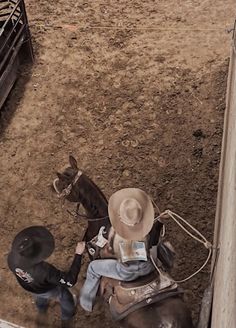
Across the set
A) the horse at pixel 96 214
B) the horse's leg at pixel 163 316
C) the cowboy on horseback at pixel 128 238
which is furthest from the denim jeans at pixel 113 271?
the horse's leg at pixel 163 316

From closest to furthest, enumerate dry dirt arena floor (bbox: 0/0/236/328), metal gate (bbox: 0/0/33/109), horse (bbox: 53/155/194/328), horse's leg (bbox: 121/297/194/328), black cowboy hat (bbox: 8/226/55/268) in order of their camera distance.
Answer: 1. horse's leg (bbox: 121/297/194/328)
2. horse (bbox: 53/155/194/328)
3. black cowboy hat (bbox: 8/226/55/268)
4. dry dirt arena floor (bbox: 0/0/236/328)
5. metal gate (bbox: 0/0/33/109)

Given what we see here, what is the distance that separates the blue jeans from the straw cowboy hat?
36.8 inches

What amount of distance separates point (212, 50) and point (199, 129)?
1.50 m

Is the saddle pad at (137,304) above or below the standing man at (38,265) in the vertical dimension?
below

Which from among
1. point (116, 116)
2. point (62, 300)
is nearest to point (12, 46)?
point (116, 116)

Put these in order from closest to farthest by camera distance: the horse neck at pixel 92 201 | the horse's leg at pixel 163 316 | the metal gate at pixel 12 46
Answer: the horse's leg at pixel 163 316
the horse neck at pixel 92 201
the metal gate at pixel 12 46

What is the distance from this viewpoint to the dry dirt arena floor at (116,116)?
5.61 meters

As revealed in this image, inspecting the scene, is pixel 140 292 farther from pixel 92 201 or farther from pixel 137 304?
pixel 92 201

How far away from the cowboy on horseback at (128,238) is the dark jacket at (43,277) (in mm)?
233

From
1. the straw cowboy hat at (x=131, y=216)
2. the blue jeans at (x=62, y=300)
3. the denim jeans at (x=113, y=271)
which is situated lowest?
the blue jeans at (x=62, y=300)

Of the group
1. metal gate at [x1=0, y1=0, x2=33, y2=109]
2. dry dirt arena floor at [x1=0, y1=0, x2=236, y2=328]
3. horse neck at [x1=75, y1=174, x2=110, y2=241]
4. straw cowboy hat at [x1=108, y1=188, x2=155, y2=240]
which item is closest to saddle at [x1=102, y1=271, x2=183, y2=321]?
straw cowboy hat at [x1=108, y1=188, x2=155, y2=240]

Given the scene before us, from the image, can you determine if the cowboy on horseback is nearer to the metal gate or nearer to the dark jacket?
the dark jacket

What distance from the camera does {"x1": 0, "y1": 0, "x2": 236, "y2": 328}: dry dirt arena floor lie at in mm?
5609

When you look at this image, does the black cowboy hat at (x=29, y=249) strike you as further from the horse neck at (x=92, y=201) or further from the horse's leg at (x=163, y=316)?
the horse's leg at (x=163, y=316)
